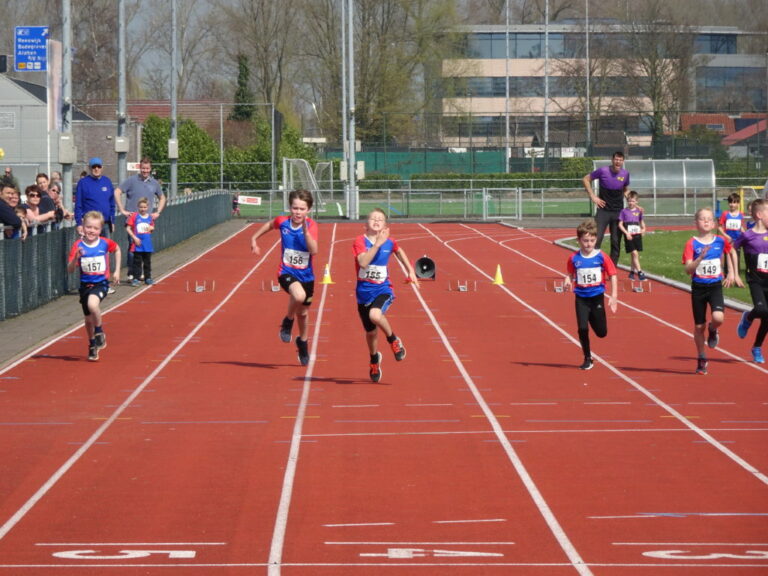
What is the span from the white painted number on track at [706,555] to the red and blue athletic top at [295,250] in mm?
7269

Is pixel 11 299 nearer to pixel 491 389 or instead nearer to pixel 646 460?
pixel 491 389

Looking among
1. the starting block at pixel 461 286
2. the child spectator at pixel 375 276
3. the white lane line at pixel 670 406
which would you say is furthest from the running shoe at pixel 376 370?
the starting block at pixel 461 286

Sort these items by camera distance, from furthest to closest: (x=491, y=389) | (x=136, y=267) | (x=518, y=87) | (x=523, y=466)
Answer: (x=518, y=87)
(x=136, y=267)
(x=491, y=389)
(x=523, y=466)

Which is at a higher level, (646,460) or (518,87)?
(518,87)

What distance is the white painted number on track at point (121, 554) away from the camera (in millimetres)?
7387

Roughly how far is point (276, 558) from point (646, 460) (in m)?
3.51

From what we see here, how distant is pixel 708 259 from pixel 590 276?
1.18m

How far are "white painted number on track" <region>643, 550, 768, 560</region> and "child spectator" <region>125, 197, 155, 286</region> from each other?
696 inches

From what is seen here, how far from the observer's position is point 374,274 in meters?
13.2

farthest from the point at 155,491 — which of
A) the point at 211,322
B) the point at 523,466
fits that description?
the point at 211,322

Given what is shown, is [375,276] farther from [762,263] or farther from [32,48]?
[32,48]

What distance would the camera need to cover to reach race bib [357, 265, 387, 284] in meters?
13.2

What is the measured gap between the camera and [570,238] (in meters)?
39.6

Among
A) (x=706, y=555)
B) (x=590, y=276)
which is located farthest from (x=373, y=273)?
(x=706, y=555)
